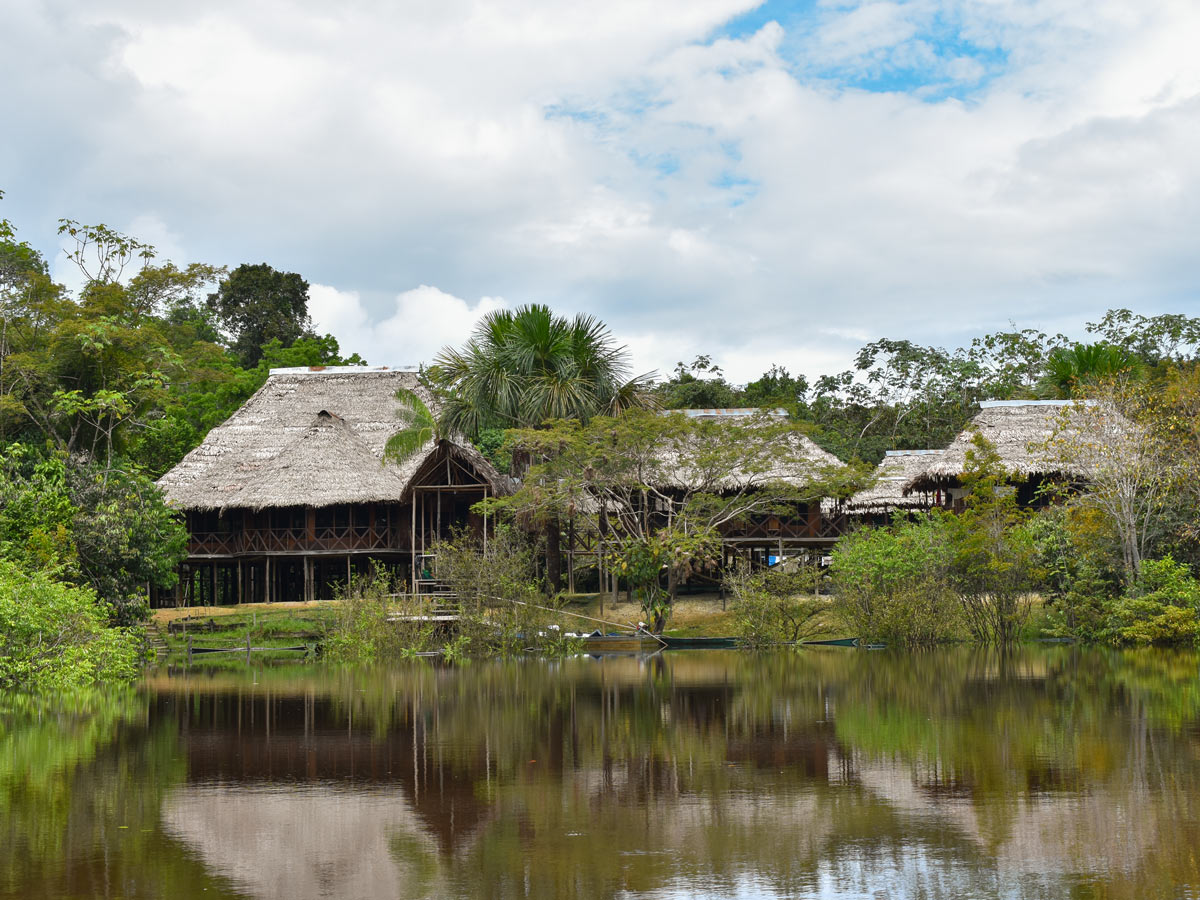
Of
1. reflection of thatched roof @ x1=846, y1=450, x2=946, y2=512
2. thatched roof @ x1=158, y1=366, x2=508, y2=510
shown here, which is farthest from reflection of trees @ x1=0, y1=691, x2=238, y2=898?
reflection of thatched roof @ x1=846, y1=450, x2=946, y2=512

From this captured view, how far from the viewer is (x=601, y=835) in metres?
7.73

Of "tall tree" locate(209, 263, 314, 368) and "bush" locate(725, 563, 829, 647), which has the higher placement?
"tall tree" locate(209, 263, 314, 368)

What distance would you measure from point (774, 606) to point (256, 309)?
35286 millimetres

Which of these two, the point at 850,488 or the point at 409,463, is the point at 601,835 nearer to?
the point at 850,488

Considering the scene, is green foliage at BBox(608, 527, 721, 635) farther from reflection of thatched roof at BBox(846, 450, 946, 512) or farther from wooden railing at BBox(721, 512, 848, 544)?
reflection of thatched roof at BBox(846, 450, 946, 512)

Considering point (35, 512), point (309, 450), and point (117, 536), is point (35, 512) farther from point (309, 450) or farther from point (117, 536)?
point (309, 450)

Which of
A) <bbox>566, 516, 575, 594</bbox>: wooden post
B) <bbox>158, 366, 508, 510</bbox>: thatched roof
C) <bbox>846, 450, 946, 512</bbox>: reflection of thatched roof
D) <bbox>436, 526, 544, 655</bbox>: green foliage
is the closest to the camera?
<bbox>436, 526, 544, 655</bbox>: green foliage

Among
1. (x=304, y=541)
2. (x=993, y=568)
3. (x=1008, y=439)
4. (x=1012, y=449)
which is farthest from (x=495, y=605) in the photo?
(x=1008, y=439)

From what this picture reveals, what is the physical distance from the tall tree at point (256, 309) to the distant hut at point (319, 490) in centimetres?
1639

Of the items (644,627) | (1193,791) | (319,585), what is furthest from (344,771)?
(319,585)

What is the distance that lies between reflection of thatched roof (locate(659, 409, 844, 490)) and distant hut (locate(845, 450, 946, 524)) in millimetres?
5527

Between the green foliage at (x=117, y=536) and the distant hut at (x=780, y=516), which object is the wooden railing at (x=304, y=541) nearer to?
the green foliage at (x=117, y=536)

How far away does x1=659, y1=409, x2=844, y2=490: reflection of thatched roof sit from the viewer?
2975 centimetres

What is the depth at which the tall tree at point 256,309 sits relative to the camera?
183 feet
